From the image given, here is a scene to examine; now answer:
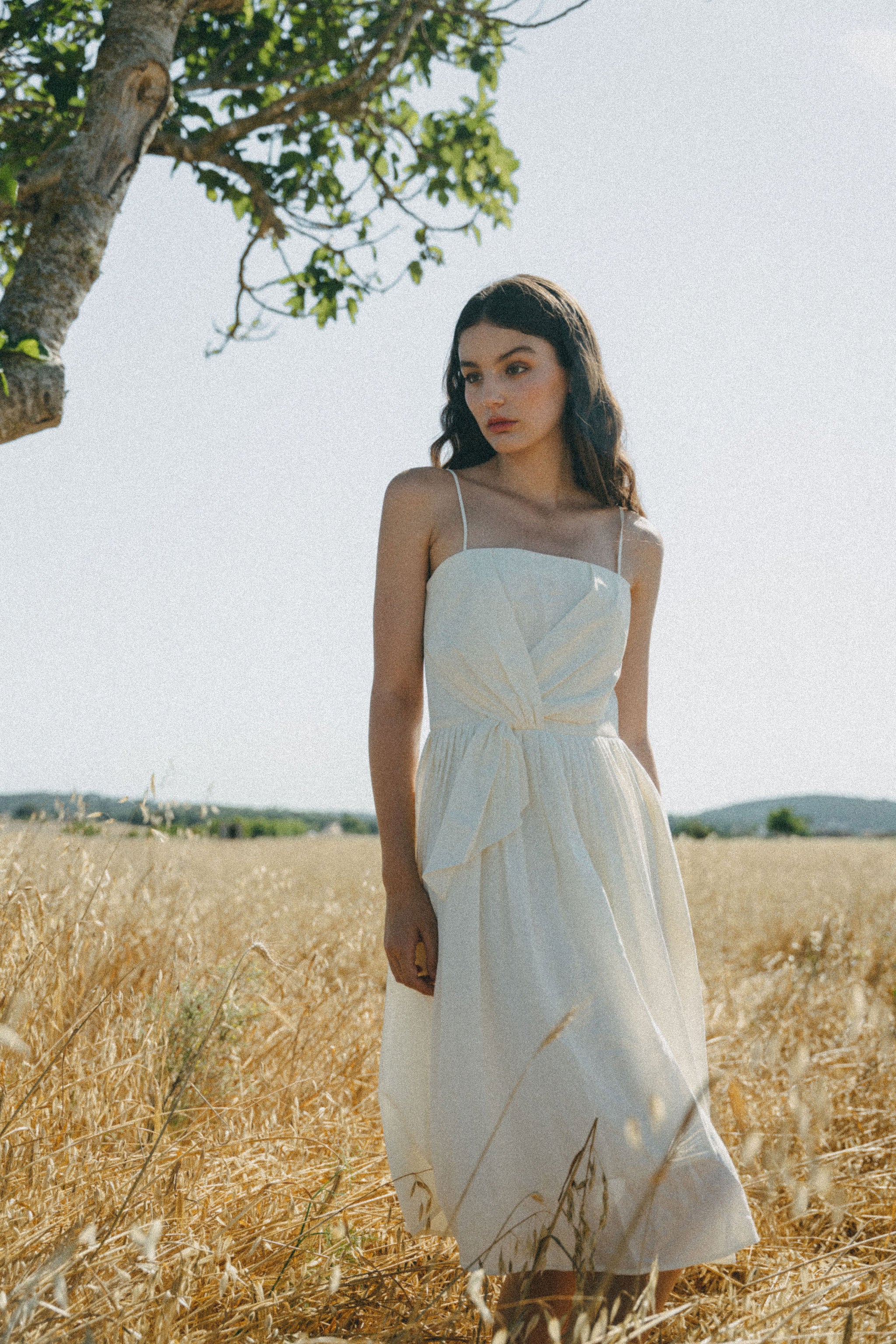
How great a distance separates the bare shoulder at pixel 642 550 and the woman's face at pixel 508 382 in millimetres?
319

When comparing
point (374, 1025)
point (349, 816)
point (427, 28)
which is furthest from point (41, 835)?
point (349, 816)

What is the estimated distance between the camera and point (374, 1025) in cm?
329

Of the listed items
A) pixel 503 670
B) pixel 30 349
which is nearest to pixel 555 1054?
pixel 503 670

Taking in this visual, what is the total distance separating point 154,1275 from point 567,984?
75 cm

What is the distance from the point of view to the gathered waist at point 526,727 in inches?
72.4

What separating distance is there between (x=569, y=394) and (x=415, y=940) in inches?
49.3

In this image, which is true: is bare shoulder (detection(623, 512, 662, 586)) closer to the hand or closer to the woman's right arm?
the woman's right arm

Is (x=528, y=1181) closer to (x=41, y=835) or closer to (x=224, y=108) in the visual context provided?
(x=41, y=835)

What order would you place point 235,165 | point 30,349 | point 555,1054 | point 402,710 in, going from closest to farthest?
1. point 555,1054
2. point 402,710
3. point 30,349
4. point 235,165

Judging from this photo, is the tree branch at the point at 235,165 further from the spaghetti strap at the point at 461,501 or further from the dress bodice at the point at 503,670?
the dress bodice at the point at 503,670

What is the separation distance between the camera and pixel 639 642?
226cm

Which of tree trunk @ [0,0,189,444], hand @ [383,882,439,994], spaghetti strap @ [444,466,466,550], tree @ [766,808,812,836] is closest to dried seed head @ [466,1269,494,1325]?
hand @ [383,882,439,994]

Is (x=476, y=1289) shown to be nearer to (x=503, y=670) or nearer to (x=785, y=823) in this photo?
(x=503, y=670)

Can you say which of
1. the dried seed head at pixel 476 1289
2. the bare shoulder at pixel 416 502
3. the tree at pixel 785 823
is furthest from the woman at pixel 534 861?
the tree at pixel 785 823
